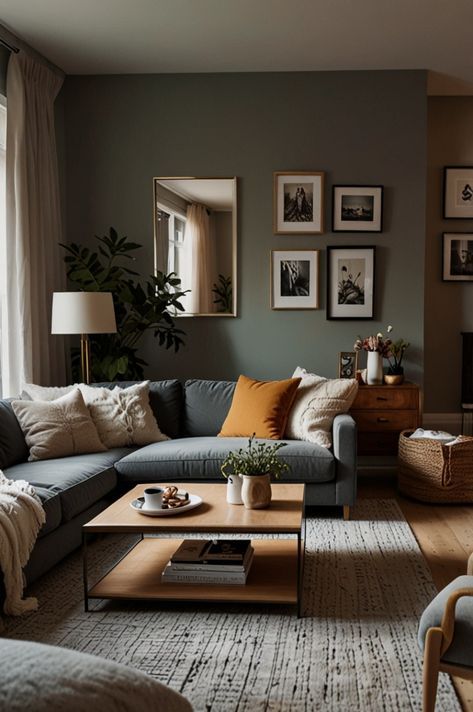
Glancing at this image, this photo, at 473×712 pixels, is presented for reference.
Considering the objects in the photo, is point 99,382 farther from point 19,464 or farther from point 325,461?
point 325,461

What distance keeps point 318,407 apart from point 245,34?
2.43 m

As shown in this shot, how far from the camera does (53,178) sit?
5051mm

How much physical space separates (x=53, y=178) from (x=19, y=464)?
223 centimetres

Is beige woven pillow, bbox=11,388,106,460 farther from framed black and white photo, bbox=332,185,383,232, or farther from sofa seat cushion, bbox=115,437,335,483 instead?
framed black and white photo, bbox=332,185,383,232

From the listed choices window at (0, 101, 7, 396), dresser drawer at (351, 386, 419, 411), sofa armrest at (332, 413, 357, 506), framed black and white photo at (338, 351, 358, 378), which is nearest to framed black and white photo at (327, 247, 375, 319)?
framed black and white photo at (338, 351, 358, 378)

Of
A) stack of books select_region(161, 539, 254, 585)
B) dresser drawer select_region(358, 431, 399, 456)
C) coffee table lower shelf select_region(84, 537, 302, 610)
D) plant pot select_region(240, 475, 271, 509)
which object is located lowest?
coffee table lower shelf select_region(84, 537, 302, 610)

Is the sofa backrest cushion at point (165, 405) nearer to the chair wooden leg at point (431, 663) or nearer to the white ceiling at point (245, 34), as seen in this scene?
the white ceiling at point (245, 34)

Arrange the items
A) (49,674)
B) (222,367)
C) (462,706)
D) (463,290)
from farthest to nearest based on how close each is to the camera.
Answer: (463,290) < (222,367) < (462,706) < (49,674)

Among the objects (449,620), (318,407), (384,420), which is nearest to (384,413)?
(384,420)

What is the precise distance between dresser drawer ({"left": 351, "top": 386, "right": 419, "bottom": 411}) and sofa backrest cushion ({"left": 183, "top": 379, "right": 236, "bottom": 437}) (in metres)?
0.89

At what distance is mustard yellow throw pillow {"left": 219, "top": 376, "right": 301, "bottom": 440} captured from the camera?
4302 millimetres

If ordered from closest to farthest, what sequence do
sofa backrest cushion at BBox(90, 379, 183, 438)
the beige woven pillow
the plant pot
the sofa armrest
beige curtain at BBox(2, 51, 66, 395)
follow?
the plant pot
the beige woven pillow
the sofa armrest
beige curtain at BBox(2, 51, 66, 395)
sofa backrest cushion at BBox(90, 379, 183, 438)

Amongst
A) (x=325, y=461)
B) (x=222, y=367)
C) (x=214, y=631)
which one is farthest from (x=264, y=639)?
(x=222, y=367)

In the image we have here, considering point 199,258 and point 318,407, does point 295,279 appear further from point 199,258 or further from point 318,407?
point 318,407
